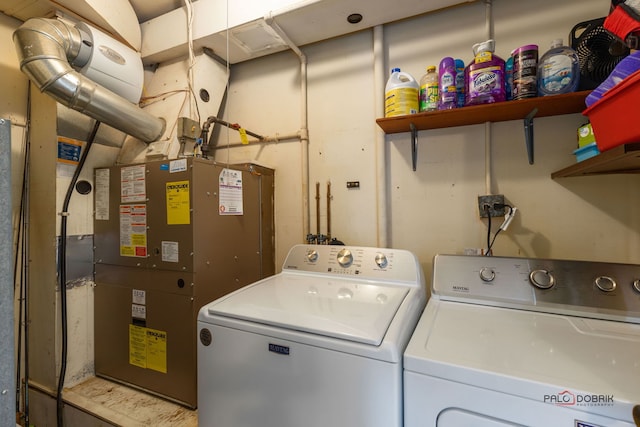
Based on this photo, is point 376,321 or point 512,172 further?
Result: point 512,172

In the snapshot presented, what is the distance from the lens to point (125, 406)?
1425 millimetres

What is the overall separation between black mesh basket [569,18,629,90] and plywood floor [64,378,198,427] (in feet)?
7.56

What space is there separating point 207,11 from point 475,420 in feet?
7.28

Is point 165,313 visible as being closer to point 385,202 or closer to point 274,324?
point 274,324

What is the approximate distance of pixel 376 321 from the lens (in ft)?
2.74

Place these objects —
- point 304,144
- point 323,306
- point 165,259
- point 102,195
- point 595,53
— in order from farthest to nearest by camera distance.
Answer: point 304,144
point 102,195
point 165,259
point 595,53
point 323,306

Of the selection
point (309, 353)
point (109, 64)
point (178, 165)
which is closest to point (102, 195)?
point (178, 165)

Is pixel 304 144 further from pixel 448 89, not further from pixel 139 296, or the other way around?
pixel 139 296

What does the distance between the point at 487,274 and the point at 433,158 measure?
737 mm

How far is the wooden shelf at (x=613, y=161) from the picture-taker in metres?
0.79

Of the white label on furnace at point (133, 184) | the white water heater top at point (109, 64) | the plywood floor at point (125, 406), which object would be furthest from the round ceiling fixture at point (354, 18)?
the plywood floor at point (125, 406)

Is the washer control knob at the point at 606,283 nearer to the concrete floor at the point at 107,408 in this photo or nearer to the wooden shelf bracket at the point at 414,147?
the wooden shelf bracket at the point at 414,147

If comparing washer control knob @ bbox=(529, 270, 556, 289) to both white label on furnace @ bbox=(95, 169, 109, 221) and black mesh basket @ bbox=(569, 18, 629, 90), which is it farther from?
white label on furnace @ bbox=(95, 169, 109, 221)

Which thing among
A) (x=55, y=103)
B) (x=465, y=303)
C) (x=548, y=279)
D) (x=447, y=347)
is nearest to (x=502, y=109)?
(x=548, y=279)
